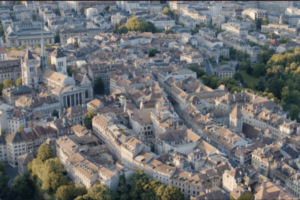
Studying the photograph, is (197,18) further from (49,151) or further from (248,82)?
(49,151)

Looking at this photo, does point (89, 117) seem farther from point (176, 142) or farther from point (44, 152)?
point (176, 142)

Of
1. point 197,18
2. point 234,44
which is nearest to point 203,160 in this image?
point 234,44

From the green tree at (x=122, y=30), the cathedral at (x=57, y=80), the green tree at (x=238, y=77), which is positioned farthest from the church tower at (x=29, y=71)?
the green tree at (x=122, y=30)

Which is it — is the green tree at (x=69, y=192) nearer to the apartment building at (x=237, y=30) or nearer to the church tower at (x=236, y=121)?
the church tower at (x=236, y=121)

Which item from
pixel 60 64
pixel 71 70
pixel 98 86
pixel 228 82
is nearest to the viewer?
pixel 98 86

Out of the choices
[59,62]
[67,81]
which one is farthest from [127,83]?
[59,62]

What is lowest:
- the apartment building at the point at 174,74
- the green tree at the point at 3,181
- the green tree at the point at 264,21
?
the green tree at the point at 3,181
